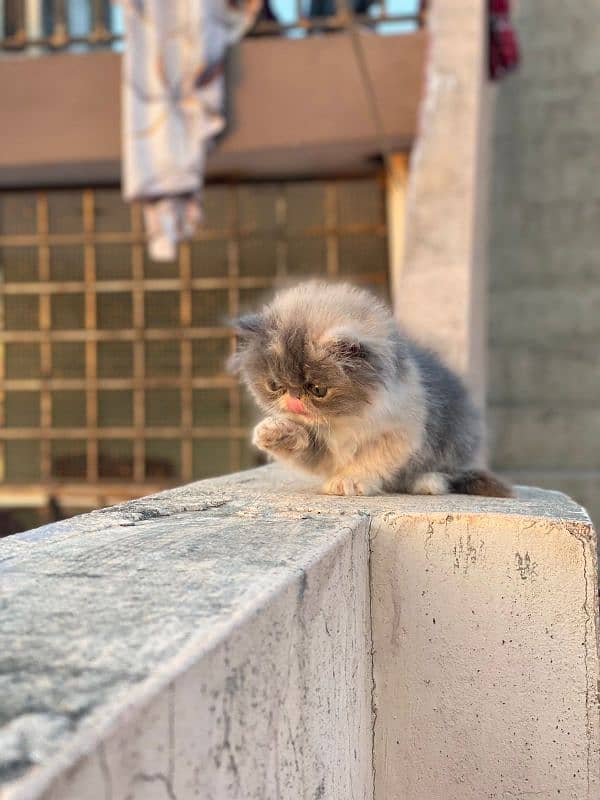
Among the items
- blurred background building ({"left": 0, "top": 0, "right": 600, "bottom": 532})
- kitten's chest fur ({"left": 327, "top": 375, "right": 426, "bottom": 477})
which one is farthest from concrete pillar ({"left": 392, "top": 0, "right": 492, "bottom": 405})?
kitten's chest fur ({"left": 327, "top": 375, "right": 426, "bottom": 477})

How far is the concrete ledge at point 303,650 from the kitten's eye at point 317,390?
0.80 feet

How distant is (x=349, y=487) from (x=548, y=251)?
3647 mm

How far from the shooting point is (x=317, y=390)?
1.90m

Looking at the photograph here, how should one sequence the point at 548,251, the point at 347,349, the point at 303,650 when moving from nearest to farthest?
the point at 303,650, the point at 347,349, the point at 548,251

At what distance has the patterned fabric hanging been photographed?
4570 millimetres

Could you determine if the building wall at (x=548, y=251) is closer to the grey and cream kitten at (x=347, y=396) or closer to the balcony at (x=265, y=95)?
the balcony at (x=265, y=95)

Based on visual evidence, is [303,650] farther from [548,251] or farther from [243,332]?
[548,251]

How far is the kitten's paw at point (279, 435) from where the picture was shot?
1.93 metres

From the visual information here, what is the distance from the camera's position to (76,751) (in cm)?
58

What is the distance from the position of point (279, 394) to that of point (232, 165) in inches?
143

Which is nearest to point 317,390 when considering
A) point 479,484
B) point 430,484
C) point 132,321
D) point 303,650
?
point 430,484

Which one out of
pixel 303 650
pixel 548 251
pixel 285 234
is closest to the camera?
pixel 303 650

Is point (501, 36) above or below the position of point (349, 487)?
above

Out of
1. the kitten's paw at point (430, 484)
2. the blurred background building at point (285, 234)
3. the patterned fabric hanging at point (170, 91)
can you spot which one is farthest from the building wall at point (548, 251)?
the kitten's paw at point (430, 484)
